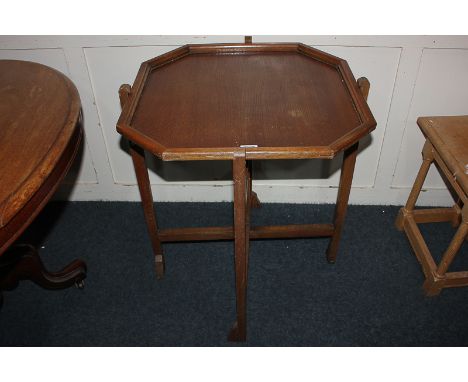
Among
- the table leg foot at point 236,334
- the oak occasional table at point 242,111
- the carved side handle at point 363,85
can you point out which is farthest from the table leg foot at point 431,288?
the carved side handle at point 363,85

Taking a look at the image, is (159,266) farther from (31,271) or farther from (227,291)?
(31,271)

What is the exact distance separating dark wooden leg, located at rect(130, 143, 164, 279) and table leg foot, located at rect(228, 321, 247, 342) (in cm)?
50

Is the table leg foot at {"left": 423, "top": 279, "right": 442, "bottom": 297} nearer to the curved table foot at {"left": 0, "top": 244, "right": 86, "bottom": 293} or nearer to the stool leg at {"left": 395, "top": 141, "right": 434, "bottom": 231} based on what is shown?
the stool leg at {"left": 395, "top": 141, "right": 434, "bottom": 231}

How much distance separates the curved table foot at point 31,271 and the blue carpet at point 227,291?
0.08m

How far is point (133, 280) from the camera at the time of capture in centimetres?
214

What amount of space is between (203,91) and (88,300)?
1.16 metres

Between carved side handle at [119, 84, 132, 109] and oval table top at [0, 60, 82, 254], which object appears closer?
oval table top at [0, 60, 82, 254]

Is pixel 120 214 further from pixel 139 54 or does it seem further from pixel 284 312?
pixel 284 312

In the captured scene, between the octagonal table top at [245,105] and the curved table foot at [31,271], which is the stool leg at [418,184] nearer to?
the octagonal table top at [245,105]

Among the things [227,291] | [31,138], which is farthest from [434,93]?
[31,138]

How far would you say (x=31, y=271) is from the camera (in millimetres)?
1963

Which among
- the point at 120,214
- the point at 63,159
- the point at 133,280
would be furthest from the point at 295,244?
the point at 63,159

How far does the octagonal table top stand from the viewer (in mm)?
1280

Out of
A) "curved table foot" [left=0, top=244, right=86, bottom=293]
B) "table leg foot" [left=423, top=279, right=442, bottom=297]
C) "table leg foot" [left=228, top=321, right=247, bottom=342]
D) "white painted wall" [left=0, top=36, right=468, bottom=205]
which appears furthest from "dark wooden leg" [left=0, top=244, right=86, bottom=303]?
"table leg foot" [left=423, top=279, right=442, bottom=297]
